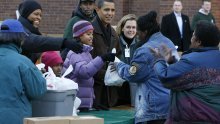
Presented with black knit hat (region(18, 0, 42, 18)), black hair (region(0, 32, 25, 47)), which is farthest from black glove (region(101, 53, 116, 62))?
black hair (region(0, 32, 25, 47))

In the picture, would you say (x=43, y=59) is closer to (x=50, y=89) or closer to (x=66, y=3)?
(x=50, y=89)

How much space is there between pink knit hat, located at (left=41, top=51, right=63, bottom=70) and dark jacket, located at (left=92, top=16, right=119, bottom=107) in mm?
639

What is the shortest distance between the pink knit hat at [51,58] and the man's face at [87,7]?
1674 millimetres

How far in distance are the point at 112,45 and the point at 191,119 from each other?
2.81 m

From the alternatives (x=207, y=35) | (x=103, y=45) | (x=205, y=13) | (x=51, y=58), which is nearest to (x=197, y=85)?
(x=207, y=35)

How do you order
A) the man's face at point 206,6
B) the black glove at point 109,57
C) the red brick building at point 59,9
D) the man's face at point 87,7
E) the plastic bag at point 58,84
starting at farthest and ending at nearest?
1. the man's face at point 206,6
2. the red brick building at point 59,9
3. the man's face at point 87,7
4. the black glove at point 109,57
5. the plastic bag at point 58,84

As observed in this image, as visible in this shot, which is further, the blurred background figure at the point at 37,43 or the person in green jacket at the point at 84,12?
the person in green jacket at the point at 84,12

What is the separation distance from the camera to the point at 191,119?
22.4 feet

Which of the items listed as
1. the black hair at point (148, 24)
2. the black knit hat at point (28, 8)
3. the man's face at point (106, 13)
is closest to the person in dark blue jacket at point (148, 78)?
the black hair at point (148, 24)

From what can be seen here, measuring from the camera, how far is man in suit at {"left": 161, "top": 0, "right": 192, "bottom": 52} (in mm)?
16453

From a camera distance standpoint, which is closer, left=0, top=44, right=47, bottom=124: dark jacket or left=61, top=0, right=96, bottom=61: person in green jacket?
left=0, top=44, right=47, bottom=124: dark jacket

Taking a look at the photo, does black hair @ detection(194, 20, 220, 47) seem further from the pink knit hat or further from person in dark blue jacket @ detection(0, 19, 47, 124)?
the pink knit hat

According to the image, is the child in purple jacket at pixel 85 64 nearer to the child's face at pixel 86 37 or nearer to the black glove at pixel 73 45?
the child's face at pixel 86 37

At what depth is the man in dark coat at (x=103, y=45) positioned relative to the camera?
29.8 ft
